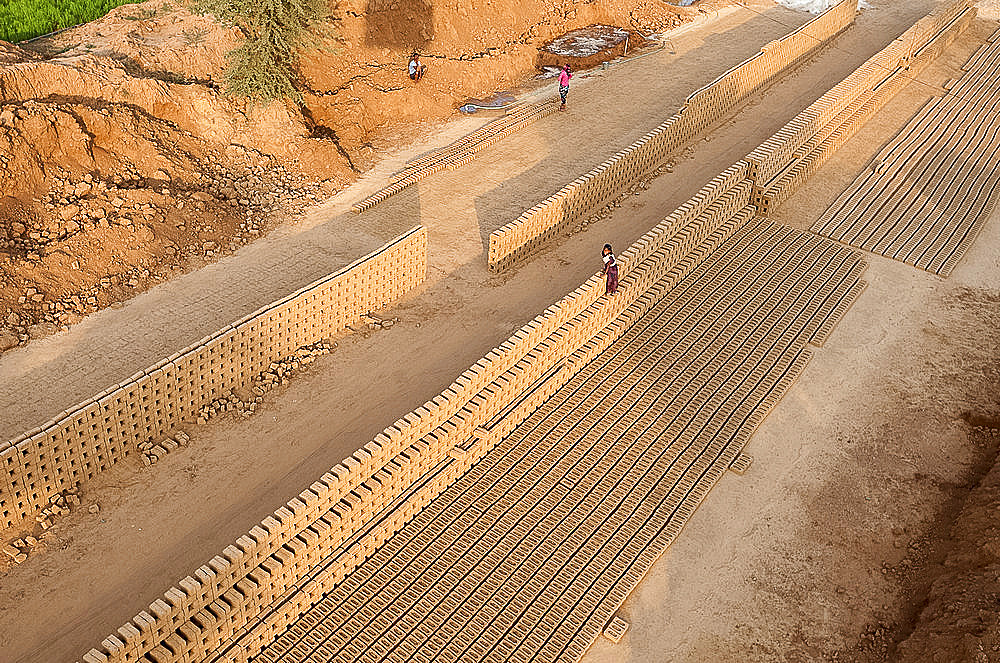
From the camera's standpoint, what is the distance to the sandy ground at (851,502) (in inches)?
389

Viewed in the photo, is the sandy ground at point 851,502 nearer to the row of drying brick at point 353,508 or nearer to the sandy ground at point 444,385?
the sandy ground at point 444,385

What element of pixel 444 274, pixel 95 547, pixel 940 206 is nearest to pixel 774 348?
pixel 444 274

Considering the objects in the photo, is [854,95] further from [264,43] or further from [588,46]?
[264,43]

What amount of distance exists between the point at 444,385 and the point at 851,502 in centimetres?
613

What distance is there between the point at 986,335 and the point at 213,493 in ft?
42.5

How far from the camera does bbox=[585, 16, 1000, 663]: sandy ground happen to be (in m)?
9.89

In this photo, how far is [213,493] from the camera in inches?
458

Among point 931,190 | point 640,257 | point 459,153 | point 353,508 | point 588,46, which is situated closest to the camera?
point 353,508

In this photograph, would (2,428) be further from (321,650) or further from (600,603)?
(600,603)

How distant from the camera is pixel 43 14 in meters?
25.0

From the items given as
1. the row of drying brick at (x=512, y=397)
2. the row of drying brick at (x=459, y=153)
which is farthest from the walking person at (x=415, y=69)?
the row of drying brick at (x=512, y=397)

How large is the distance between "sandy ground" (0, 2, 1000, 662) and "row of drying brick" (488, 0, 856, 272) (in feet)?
1.63

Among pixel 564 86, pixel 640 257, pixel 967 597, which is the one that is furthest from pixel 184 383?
pixel 564 86

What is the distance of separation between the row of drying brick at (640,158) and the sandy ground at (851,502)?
18.5 feet
